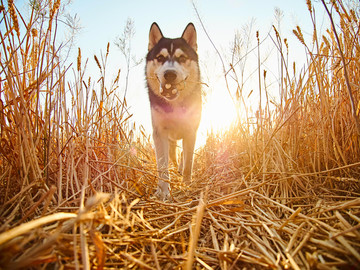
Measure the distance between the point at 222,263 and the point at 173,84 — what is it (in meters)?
1.99

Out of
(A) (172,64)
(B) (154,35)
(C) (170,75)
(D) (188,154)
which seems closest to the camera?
(C) (170,75)

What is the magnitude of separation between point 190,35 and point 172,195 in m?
2.47

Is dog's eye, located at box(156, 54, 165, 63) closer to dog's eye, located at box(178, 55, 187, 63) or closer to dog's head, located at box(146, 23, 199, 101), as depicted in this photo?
dog's head, located at box(146, 23, 199, 101)

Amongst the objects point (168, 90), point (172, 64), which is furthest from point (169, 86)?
point (172, 64)

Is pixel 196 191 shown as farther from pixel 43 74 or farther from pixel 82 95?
pixel 43 74

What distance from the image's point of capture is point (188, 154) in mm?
2582

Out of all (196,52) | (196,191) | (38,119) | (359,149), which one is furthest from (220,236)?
(196,52)

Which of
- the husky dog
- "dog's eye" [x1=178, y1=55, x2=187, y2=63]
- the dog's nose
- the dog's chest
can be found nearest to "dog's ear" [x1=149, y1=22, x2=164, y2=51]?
the husky dog

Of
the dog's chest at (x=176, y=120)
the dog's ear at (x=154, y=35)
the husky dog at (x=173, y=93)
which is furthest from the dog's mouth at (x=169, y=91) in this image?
the dog's ear at (x=154, y=35)

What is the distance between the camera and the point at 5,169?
3.67ft

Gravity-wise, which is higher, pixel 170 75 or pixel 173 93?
pixel 170 75

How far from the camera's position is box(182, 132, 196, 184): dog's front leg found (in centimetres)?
254

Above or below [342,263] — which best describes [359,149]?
above

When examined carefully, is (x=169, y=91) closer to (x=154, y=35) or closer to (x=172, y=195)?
(x=154, y=35)
